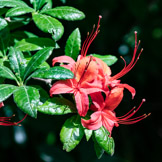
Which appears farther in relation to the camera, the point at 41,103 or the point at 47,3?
the point at 47,3

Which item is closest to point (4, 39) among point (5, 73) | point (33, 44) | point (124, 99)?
point (33, 44)

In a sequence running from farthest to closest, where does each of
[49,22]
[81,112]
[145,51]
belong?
[145,51] < [49,22] < [81,112]

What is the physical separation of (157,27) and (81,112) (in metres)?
1.79

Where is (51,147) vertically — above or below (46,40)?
below

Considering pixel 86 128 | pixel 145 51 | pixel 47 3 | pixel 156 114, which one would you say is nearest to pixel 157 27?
pixel 145 51

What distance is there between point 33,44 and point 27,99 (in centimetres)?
30

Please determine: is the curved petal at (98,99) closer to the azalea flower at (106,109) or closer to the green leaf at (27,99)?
the azalea flower at (106,109)

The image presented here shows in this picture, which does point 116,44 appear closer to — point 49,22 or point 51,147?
point 51,147

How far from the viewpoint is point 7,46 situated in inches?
47.8

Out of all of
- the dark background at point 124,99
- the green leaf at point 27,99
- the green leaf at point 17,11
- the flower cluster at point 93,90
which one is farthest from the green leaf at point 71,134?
the dark background at point 124,99

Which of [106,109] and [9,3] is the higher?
[9,3]

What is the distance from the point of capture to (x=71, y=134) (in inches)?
42.0

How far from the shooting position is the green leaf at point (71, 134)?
106 centimetres

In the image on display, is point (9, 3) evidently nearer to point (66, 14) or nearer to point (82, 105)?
point (66, 14)
